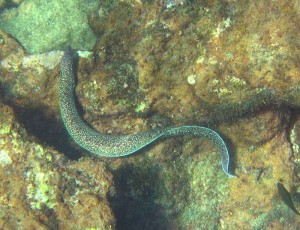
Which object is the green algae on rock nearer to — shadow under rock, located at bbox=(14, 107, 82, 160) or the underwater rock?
shadow under rock, located at bbox=(14, 107, 82, 160)

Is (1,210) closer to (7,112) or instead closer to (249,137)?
(7,112)

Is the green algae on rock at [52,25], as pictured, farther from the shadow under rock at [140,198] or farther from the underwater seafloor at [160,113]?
the shadow under rock at [140,198]

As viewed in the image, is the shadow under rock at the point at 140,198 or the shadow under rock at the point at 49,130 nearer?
the shadow under rock at the point at 140,198

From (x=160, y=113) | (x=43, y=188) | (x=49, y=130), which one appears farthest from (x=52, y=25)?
(x=43, y=188)

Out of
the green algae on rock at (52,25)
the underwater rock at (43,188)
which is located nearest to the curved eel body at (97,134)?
the underwater rock at (43,188)

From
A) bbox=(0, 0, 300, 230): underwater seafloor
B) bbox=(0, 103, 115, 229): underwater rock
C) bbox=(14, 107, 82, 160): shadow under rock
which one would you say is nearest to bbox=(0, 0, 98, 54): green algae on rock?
bbox=(0, 0, 300, 230): underwater seafloor

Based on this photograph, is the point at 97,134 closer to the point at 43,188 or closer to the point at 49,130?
the point at 49,130
